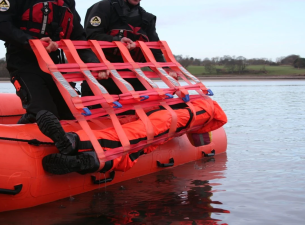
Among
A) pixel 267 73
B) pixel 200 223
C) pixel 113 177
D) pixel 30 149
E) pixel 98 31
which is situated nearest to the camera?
pixel 200 223

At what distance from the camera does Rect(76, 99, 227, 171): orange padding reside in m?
4.37

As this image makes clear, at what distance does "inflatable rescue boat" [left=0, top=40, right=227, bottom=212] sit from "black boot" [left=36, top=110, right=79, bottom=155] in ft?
0.44

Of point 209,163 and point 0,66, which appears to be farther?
point 0,66

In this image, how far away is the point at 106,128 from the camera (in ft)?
15.1

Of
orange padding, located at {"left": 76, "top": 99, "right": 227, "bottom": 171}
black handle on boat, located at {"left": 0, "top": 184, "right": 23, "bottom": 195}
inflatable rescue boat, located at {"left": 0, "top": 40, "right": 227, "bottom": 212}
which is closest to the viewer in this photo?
black handle on boat, located at {"left": 0, "top": 184, "right": 23, "bottom": 195}

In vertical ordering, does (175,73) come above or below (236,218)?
above

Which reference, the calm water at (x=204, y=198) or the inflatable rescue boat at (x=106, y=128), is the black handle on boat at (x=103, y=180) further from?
the calm water at (x=204, y=198)

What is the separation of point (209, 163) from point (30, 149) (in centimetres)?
311

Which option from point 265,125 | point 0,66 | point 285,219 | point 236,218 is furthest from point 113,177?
point 0,66

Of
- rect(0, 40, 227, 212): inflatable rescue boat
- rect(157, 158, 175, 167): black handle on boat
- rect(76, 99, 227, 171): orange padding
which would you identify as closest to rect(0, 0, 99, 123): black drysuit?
rect(0, 40, 227, 212): inflatable rescue boat

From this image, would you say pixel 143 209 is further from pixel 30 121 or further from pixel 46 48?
pixel 46 48

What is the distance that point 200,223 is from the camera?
393 centimetres

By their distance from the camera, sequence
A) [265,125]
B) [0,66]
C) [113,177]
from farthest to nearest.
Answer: [0,66] → [265,125] → [113,177]

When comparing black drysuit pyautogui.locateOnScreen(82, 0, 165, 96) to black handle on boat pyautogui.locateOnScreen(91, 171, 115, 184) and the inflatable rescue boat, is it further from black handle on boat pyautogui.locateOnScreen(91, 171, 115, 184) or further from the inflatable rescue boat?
black handle on boat pyautogui.locateOnScreen(91, 171, 115, 184)
